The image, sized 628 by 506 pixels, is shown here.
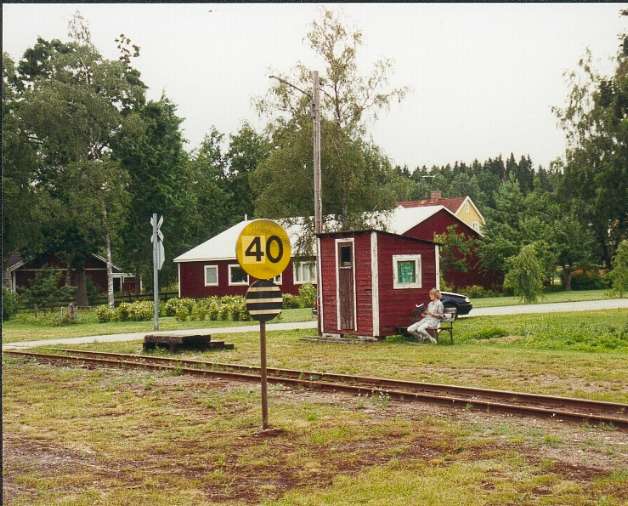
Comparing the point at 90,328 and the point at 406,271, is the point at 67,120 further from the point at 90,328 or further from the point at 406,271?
the point at 406,271

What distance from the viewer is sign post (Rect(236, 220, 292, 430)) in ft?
31.2

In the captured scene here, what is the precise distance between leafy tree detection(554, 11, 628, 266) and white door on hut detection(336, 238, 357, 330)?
8.27 metres

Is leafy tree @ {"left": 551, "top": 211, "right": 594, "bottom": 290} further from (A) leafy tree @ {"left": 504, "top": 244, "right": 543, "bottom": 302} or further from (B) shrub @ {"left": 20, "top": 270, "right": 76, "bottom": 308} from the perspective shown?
(B) shrub @ {"left": 20, "top": 270, "right": 76, "bottom": 308}

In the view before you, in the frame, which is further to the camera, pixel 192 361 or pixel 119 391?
pixel 192 361

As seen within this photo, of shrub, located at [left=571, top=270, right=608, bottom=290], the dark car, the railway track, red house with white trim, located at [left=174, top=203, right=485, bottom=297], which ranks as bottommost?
the railway track

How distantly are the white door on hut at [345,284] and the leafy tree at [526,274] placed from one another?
992 centimetres

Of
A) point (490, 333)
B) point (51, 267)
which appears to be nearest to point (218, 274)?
point (51, 267)

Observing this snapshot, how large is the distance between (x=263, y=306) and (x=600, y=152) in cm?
1923

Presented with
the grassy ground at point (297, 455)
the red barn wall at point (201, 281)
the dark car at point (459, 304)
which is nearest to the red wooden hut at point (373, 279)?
the dark car at point (459, 304)

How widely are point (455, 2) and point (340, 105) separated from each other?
99.6 feet

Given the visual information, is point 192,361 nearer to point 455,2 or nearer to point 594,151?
point 455,2

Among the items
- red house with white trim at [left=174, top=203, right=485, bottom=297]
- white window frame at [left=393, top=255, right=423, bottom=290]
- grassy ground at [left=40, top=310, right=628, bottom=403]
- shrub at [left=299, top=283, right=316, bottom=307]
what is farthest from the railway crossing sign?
red house with white trim at [left=174, top=203, right=485, bottom=297]

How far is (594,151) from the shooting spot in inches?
1037

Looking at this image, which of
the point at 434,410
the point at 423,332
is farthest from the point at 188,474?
the point at 423,332
